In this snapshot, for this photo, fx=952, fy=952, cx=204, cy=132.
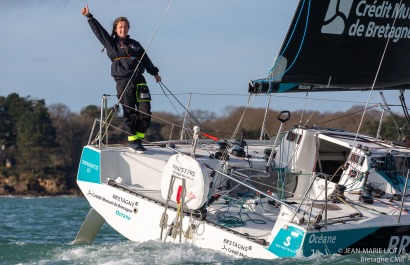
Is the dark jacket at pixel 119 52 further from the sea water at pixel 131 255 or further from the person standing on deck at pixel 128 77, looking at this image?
the sea water at pixel 131 255

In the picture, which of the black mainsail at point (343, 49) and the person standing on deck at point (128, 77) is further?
the black mainsail at point (343, 49)

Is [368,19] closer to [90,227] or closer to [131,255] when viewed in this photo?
Answer: [90,227]

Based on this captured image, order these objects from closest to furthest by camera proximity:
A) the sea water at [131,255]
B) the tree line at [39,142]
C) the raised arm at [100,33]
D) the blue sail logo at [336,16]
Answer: the sea water at [131,255] < the raised arm at [100,33] < the blue sail logo at [336,16] < the tree line at [39,142]

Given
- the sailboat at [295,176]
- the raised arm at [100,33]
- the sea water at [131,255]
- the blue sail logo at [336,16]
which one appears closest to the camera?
the sea water at [131,255]

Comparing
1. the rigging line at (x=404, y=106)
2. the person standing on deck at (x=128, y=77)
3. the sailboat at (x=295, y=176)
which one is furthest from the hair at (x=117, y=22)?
the rigging line at (x=404, y=106)

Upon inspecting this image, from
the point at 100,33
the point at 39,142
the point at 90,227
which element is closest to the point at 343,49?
the point at 100,33

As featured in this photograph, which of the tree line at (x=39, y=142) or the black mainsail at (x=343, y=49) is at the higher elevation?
the black mainsail at (x=343, y=49)

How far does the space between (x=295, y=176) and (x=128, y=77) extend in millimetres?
2002

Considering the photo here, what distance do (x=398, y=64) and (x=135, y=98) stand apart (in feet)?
9.81

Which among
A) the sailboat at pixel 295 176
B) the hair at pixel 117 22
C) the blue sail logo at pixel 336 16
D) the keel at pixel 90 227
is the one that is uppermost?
the blue sail logo at pixel 336 16

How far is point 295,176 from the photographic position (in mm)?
9781

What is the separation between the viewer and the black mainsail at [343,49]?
999 centimetres

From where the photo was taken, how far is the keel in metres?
10.2

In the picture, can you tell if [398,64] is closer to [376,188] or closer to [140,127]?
[376,188]
